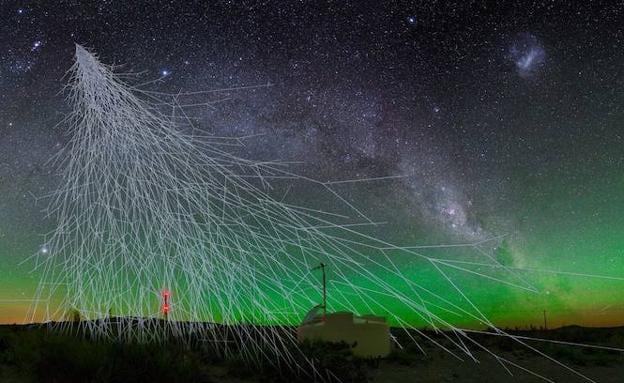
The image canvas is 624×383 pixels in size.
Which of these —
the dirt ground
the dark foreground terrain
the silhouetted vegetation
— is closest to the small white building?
the dark foreground terrain

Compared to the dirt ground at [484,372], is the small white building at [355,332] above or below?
above

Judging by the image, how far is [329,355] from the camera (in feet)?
41.6

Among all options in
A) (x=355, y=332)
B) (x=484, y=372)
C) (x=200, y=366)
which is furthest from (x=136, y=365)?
(x=484, y=372)

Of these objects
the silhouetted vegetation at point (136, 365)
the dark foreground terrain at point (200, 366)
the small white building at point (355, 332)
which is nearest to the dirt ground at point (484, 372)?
the dark foreground terrain at point (200, 366)

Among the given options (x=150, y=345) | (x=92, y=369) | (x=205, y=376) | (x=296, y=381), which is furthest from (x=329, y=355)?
(x=92, y=369)

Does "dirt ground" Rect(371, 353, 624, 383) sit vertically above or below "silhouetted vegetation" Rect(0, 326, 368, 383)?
below

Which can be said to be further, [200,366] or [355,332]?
[355,332]


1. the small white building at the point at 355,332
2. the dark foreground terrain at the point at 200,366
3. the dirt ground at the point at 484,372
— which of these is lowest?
the dirt ground at the point at 484,372

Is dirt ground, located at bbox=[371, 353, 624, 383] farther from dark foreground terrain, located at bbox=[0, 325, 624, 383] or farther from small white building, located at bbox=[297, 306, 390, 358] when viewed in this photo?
small white building, located at bbox=[297, 306, 390, 358]

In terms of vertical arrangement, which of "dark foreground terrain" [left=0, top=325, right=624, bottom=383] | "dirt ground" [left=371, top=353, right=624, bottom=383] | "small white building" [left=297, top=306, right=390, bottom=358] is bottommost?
"dirt ground" [left=371, top=353, right=624, bottom=383]

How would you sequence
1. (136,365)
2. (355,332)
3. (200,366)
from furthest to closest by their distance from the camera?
(355,332)
(200,366)
(136,365)

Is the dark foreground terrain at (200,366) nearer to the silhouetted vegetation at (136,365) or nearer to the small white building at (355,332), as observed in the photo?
the silhouetted vegetation at (136,365)

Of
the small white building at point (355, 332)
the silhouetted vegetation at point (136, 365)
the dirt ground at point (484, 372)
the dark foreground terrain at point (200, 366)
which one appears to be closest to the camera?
the silhouetted vegetation at point (136, 365)

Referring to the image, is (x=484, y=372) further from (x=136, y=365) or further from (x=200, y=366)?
(x=136, y=365)
